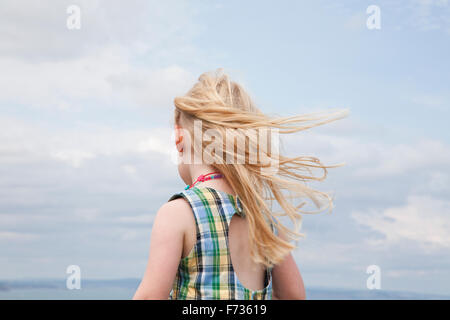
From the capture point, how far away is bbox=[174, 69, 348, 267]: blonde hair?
11.1 ft

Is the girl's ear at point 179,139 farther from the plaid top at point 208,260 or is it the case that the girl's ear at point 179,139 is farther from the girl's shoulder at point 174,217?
the girl's shoulder at point 174,217

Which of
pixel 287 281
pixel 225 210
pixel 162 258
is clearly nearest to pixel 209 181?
pixel 225 210

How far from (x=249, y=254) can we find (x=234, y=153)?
0.68 metres

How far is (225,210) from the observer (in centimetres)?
324

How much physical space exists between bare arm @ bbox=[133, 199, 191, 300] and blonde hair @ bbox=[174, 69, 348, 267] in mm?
506

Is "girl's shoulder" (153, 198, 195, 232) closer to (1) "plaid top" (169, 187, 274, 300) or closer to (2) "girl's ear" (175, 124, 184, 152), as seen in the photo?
(1) "plaid top" (169, 187, 274, 300)

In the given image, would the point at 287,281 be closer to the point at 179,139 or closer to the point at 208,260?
the point at 208,260

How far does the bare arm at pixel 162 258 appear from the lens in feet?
9.91

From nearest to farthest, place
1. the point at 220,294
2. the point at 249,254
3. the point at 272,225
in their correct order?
the point at 220,294 → the point at 249,254 → the point at 272,225

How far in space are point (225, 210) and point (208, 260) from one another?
0.34m
